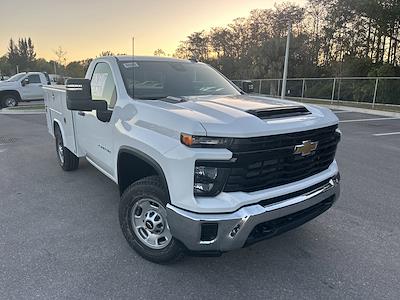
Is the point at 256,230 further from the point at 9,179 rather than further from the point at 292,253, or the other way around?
the point at 9,179

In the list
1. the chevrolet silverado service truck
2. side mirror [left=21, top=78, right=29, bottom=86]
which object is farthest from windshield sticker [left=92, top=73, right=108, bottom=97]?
side mirror [left=21, top=78, right=29, bottom=86]

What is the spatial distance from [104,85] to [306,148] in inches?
99.9

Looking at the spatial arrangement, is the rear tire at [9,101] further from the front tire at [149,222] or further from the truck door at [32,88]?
the front tire at [149,222]

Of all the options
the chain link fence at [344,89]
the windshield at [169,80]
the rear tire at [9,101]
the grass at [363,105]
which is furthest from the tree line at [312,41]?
the windshield at [169,80]

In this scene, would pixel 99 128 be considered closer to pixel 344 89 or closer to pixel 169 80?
pixel 169 80

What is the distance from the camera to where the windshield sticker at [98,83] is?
4.26 metres

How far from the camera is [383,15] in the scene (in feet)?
82.1

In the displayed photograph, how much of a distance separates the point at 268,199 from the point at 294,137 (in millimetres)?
538

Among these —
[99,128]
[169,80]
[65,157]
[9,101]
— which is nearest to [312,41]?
[9,101]

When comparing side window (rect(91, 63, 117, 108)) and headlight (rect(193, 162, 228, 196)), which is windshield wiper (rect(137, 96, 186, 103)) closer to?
side window (rect(91, 63, 117, 108))

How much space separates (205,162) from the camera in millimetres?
2525

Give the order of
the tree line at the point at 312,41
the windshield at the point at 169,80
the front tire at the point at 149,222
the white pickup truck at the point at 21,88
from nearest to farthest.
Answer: the front tire at the point at 149,222 < the windshield at the point at 169,80 < the white pickup truck at the point at 21,88 < the tree line at the point at 312,41

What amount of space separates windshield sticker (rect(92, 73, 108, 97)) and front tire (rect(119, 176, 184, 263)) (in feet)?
5.33

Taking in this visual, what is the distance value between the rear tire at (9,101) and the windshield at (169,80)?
55.9 ft
